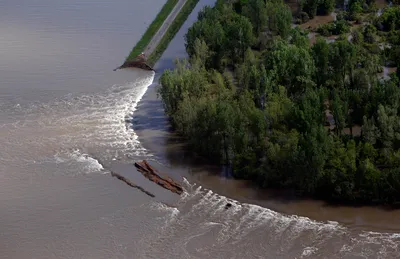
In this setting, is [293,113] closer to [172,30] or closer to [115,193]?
[115,193]

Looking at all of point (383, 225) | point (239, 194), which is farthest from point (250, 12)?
point (383, 225)

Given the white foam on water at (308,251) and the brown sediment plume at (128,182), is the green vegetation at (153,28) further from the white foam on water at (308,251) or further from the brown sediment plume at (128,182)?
the white foam on water at (308,251)

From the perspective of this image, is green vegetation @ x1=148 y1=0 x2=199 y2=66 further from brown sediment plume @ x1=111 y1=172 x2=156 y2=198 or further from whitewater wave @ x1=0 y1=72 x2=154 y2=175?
brown sediment plume @ x1=111 y1=172 x2=156 y2=198

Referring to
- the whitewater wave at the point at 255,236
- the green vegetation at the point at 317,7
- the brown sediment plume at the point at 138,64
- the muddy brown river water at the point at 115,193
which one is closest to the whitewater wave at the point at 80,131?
the muddy brown river water at the point at 115,193

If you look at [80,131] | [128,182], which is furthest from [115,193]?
[80,131]

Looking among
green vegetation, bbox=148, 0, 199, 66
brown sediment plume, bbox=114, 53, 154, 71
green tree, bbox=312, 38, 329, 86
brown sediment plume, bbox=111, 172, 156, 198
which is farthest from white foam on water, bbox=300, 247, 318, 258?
green vegetation, bbox=148, 0, 199, 66
